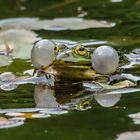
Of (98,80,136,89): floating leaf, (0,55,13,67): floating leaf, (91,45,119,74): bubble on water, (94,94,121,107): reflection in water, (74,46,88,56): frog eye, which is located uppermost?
(74,46,88,56): frog eye

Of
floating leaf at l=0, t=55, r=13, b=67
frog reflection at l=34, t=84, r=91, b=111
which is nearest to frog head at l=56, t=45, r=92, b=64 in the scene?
frog reflection at l=34, t=84, r=91, b=111

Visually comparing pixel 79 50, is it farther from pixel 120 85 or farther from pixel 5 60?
pixel 5 60

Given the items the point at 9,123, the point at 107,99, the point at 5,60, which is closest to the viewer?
the point at 9,123

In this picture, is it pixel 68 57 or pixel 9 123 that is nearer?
pixel 9 123

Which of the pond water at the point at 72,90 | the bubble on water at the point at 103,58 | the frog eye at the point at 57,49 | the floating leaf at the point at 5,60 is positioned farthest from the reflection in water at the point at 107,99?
the floating leaf at the point at 5,60

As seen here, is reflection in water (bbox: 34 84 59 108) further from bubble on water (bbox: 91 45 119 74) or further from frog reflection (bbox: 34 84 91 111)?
bubble on water (bbox: 91 45 119 74)

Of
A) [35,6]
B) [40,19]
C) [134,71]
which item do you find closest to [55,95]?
[134,71]

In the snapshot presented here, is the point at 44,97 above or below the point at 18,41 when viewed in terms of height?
below

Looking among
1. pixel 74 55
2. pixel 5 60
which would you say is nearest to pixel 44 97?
pixel 74 55

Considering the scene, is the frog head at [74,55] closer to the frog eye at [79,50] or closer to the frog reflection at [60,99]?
the frog eye at [79,50]
